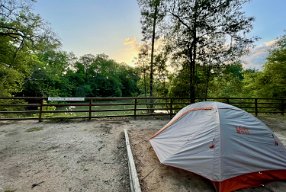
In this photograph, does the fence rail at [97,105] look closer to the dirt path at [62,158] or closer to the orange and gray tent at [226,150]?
the dirt path at [62,158]

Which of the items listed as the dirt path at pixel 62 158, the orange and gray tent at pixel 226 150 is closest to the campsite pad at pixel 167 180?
the orange and gray tent at pixel 226 150

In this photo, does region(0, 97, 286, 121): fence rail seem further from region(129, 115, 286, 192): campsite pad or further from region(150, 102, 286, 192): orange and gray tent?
region(150, 102, 286, 192): orange and gray tent

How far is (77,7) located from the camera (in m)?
10.3

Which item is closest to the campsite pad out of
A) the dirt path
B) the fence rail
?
the dirt path

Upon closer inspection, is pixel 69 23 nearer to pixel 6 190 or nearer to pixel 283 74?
pixel 6 190

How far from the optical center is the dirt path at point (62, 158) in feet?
11.4

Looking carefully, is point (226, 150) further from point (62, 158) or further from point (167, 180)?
point (62, 158)

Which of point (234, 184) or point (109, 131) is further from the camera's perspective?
point (109, 131)

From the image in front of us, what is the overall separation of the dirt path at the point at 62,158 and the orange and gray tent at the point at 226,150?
119 centimetres

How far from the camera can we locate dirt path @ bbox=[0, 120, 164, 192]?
11.4 feet

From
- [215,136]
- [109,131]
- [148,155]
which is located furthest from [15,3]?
[215,136]

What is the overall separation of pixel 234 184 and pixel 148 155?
1.94m

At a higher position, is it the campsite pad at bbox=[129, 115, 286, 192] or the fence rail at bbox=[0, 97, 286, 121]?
the fence rail at bbox=[0, 97, 286, 121]

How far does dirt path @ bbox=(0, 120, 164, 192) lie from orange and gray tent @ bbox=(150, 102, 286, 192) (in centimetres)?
119
